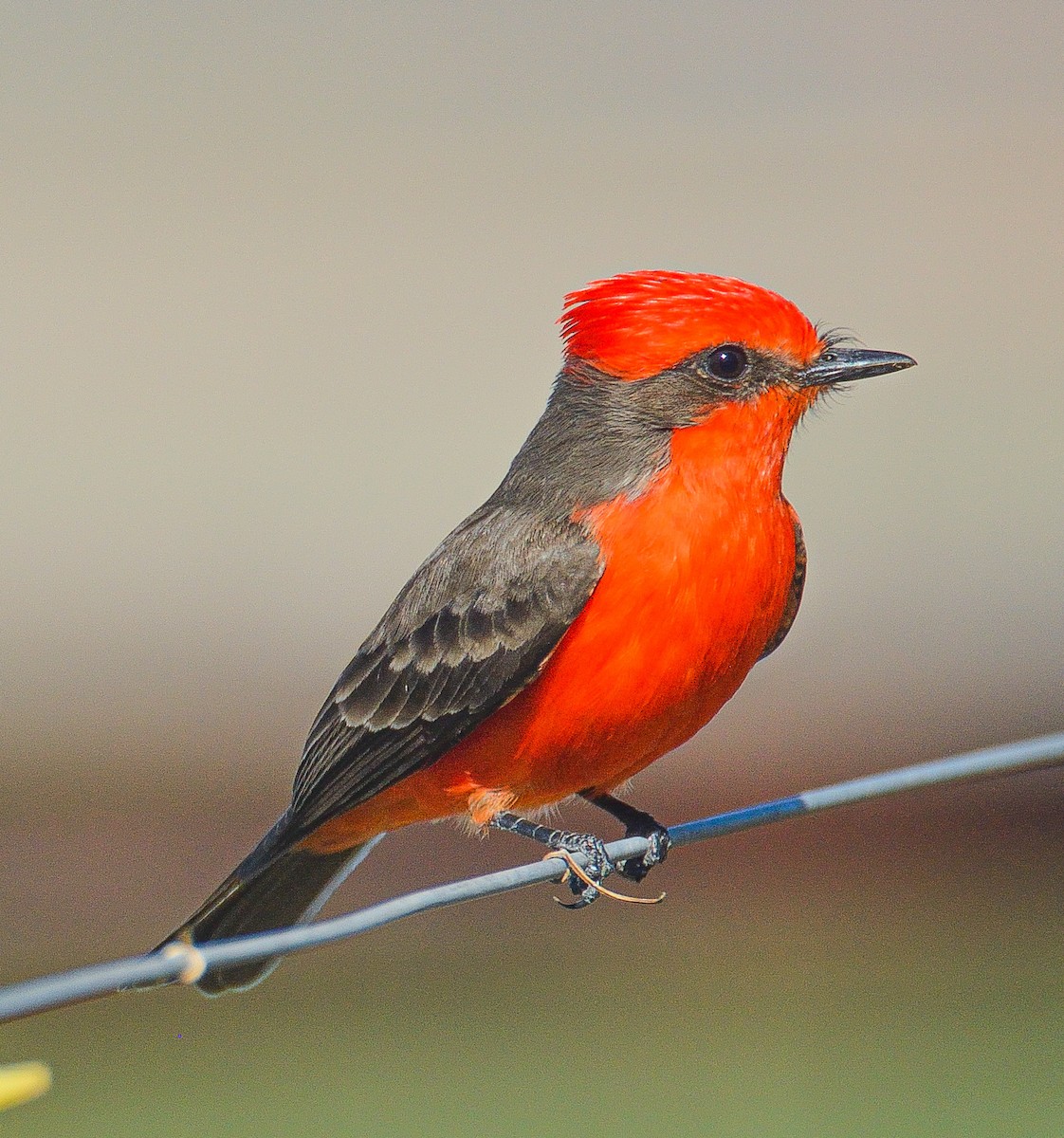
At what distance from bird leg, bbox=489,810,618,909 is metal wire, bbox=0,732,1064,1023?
50mm

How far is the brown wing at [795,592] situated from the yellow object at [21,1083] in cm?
273

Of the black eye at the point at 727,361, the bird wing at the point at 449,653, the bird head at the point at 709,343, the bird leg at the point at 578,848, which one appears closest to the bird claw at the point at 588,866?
the bird leg at the point at 578,848

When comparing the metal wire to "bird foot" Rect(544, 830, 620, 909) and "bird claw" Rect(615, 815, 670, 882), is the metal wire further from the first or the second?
"bird claw" Rect(615, 815, 670, 882)

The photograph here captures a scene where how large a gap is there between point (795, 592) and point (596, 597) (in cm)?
57

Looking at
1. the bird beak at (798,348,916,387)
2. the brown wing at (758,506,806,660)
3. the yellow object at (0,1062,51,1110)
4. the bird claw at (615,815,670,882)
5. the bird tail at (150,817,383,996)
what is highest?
the yellow object at (0,1062,51,1110)

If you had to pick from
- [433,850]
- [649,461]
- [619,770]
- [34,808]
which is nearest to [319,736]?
[619,770]

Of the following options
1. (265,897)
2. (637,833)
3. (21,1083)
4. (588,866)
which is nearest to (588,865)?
(588,866)

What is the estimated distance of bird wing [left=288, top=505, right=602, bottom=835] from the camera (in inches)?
147

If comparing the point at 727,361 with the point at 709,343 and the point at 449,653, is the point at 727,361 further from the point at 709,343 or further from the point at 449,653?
the point at 449,653

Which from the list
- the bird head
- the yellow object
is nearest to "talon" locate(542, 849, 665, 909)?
the bird head

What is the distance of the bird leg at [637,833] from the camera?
407 centimetres

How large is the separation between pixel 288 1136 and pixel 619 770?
15.0 ft

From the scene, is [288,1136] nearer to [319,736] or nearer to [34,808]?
[34,808]

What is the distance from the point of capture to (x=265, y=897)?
4.29m
